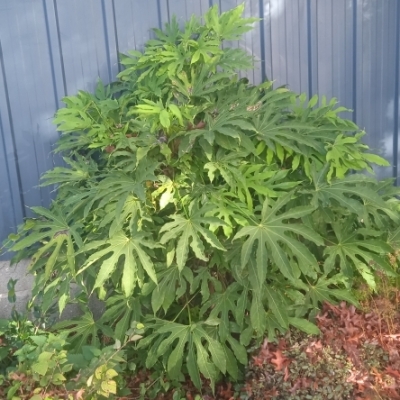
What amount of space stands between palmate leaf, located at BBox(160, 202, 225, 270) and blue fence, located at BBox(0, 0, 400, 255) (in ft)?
4.02

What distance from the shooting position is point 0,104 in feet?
13.0

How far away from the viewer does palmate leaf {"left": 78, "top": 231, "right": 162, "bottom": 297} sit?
2936mm

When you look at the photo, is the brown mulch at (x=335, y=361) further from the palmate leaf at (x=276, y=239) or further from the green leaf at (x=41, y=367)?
the palmate leaf at (x=276, y=239)

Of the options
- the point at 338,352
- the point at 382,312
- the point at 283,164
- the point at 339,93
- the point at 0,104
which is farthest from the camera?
the point at 339,93

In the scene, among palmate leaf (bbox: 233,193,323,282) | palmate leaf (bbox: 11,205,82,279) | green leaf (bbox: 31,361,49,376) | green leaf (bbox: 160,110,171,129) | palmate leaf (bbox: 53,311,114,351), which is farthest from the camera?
palmate leaf (bbox: 53,311,114,351)

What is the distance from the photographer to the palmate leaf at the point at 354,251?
3.20 meters

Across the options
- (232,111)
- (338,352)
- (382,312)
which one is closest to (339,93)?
(232,111)

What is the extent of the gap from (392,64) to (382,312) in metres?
1.93

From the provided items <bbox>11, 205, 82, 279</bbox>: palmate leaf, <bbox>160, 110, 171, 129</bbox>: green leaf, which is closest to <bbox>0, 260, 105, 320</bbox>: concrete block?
<bbox>11, 205, 82, 279</bbox>: palmate leaf

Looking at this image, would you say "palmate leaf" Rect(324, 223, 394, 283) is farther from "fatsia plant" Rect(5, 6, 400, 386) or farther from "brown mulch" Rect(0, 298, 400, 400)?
"brown mulch" Rect(0, 298, 400, 400)

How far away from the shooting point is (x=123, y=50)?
3.96m

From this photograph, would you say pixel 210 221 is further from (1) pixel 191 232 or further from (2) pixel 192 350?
(2) pixel 192 350

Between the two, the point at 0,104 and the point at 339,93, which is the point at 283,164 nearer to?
the point at 339,93

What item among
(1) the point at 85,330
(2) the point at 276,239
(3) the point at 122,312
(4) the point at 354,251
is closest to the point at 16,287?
(1) the point at 85,330
